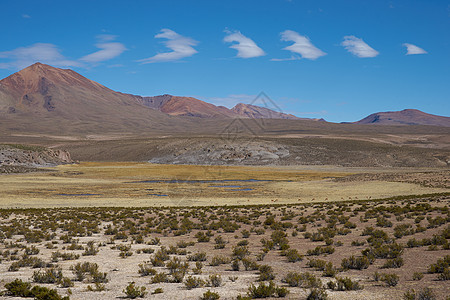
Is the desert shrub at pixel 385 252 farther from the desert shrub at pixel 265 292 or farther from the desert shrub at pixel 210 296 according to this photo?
the desert shrub at pixel 210 296

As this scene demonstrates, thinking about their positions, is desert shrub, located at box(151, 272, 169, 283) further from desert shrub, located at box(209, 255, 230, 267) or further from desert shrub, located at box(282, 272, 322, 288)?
desert shrub, located at box(282, 272, 322, 288)

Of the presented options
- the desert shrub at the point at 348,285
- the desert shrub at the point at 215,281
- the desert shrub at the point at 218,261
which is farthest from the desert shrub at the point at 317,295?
the desert shrub at the point at 218,261

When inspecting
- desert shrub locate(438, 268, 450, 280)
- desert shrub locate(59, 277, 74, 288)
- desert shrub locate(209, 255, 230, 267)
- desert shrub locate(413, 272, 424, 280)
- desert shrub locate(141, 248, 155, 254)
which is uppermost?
desert shrub locate(438, 268, 450, 280)

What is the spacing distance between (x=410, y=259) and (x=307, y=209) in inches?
606

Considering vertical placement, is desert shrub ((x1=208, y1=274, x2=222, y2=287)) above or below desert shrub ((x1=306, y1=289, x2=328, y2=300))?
below

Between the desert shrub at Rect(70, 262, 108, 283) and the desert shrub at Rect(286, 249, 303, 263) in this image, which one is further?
the desert shrub at Rect(286, 249, 303, 263)

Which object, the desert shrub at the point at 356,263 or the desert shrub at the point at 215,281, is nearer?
the desert shrub at the point at 215,281

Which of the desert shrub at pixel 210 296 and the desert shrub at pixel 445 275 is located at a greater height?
the desert shrub at pixel 445 275

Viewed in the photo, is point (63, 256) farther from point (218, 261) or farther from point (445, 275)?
point (445, 275)

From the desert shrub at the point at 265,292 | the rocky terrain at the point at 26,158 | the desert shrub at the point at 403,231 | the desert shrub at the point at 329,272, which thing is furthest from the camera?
the rocky terrain at the point at 26,158

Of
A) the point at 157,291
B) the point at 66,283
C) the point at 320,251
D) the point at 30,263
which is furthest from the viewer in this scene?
the point at 320,251

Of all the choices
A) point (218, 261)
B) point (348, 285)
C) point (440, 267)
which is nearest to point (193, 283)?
point (218, 261)

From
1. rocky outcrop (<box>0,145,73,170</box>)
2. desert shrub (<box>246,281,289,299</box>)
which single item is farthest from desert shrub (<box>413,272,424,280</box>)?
rocky outcrop (<box>0,145,73,170</box>)

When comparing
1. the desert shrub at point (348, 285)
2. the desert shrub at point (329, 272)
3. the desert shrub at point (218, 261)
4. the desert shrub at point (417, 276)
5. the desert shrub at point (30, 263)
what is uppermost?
the desert shrub at point (417, 276)
